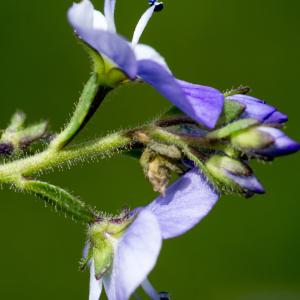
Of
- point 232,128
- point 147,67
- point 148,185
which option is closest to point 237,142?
point 232,128

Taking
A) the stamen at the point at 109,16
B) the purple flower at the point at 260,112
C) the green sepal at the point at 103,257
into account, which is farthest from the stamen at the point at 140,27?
the green sepal at the point at 103,257

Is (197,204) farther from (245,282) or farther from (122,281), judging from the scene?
(245,282)

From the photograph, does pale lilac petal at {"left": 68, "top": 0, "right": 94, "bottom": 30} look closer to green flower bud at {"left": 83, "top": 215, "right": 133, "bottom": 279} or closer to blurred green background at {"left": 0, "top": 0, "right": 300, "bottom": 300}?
green flower bud at {"left": 83, "top": 215, "right": 133, "bottom": 279}

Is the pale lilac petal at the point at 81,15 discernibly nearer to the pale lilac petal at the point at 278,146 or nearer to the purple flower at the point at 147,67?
the purple flower at the point at 147,67

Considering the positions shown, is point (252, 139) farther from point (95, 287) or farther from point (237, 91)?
point (95, 287)

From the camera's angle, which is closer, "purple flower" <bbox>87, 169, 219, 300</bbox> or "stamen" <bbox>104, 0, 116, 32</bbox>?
"purple flower" <bbox>87, 169, 219, 300</bbox>

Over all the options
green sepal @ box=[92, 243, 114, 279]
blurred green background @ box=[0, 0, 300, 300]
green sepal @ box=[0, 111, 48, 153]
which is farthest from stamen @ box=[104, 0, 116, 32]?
blurred green background @ box=[0, 0, 300, 300]
